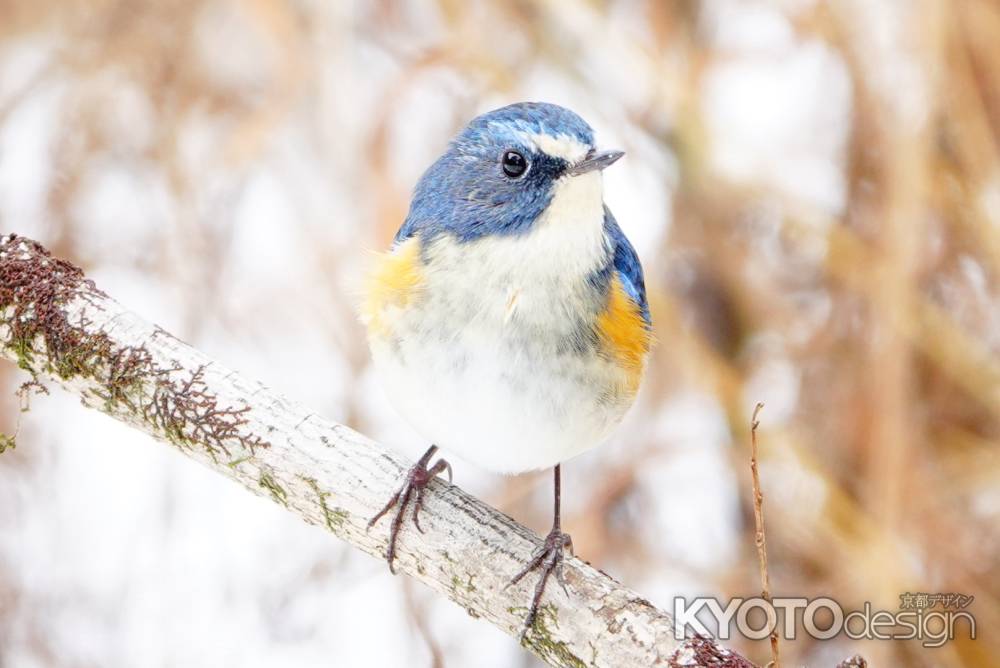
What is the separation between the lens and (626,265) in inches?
77.7

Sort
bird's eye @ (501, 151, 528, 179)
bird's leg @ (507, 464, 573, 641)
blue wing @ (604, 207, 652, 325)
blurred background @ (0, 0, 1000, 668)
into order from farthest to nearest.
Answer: blurred background @ (0, 0, 1000, 668)
blue wing @ (604, 207, 652, 325)
bird's eye @ (501, 151, 528, 179)
bird's leg @ (507, 464, 573, 641)

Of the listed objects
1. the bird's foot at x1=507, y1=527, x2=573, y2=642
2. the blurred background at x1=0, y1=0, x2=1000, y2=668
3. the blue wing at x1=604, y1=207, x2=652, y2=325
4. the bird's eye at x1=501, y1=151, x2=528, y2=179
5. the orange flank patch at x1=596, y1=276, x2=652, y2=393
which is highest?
the blurred background at x1=0, y1=0, x2=1000, y2=668

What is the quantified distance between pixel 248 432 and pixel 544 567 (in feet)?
1.72

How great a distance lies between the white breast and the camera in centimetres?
173

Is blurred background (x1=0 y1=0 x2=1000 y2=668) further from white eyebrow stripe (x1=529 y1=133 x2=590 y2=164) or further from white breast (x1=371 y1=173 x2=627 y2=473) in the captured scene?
white eyebrow stripe (x1=529 y1=133 x2=590 y2=164)

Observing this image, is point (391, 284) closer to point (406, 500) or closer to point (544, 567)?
point (406, 500)

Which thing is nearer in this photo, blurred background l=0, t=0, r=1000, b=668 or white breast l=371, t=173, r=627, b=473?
white breast l=371, t=173, r=627, b=473

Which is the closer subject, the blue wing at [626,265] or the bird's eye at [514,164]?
the bird's eye at [514,164]

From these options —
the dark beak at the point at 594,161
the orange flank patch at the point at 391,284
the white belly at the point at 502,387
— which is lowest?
the white belly at the point at 502,387

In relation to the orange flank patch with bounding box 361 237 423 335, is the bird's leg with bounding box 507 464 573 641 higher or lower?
lower

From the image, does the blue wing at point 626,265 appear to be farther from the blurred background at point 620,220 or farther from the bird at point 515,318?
the blurred background at point 620,220

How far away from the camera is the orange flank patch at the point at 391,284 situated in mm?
1819

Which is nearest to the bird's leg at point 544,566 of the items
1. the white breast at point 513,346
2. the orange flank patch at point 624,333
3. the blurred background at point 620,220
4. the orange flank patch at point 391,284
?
the white breast at point 513,346

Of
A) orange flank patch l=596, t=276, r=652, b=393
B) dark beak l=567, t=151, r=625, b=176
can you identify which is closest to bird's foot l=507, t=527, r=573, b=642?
orange flank patch l=596, t=276, r=652, b=393
